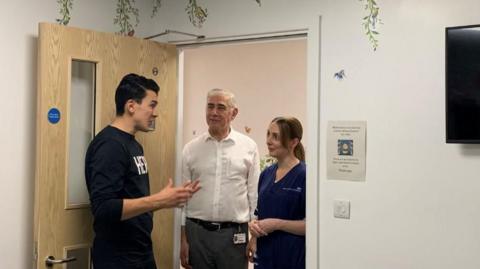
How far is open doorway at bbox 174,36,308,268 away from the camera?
175 inches

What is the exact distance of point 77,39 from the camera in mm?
2549

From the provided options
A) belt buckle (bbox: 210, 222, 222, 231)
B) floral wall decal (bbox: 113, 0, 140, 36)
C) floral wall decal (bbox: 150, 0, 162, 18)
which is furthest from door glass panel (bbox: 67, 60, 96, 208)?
belt buckle (bbox: 210, 222, 222, 231)

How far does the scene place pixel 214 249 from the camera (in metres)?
2.99

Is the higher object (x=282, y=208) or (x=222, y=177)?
(x=222, y=177)

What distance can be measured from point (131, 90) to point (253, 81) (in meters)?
2.23

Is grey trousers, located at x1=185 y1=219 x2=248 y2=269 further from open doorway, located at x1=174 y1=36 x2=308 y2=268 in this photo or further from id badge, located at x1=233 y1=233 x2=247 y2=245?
open doorway, located at x1=174 y1=36 x2=308 y2=268

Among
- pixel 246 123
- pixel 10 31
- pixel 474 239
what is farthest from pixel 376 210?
pixel 246 123

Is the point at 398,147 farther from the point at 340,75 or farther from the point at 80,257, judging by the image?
the point at 80,257

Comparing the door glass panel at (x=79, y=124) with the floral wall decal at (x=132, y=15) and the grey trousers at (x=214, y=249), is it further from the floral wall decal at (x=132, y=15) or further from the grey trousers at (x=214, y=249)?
the grey trousers at (x=214, y=249)

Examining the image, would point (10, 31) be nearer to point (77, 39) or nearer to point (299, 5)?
point (77, 39)

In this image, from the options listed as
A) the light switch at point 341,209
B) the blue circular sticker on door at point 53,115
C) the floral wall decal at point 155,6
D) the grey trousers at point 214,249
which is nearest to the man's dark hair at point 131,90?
the blue circular sticker on door at point 53,115

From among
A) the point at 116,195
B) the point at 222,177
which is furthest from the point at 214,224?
the point at 116,195

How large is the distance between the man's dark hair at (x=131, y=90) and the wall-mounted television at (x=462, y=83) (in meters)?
1.34

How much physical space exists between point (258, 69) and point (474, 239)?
2.75 m
